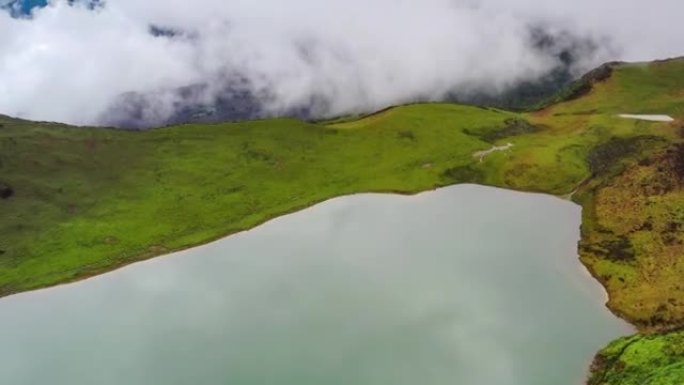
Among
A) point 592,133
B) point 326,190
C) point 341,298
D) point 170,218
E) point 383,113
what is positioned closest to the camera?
point 341,298

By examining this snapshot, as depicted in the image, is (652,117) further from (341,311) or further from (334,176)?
(341,311)

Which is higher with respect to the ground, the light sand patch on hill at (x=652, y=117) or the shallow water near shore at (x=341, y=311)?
the light sand patch on hill at (x=652, y=117)

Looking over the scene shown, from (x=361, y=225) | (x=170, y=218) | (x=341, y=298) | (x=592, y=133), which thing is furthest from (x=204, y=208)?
(x=592, y=133)

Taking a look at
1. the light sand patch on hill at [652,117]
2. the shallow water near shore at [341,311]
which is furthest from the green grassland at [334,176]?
the shallow water near shore at [341,311]

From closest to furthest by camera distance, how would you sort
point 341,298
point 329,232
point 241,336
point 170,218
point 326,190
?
point 241,336 → point 341,298 → point 329,232 → point 170,218 → point 326,190

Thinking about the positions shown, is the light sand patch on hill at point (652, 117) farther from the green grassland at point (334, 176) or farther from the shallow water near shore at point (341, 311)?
the shallow water near shore at point (341, 311)

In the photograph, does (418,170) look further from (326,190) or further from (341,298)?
(341,298)

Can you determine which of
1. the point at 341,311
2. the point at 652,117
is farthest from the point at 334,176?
the point at 652,117
